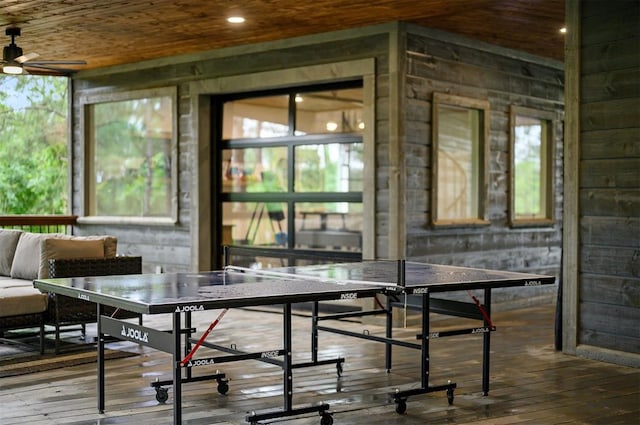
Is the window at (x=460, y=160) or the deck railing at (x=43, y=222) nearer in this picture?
the window at (x=460, y=160)

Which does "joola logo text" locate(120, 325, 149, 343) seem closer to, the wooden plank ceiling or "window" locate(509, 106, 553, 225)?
the wooden plank ceiling

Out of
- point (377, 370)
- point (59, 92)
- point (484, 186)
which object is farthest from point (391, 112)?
point (59, 92)

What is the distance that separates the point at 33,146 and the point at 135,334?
11158mm

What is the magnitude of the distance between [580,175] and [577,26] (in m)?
1.07

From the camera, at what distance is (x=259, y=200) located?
29.2ft

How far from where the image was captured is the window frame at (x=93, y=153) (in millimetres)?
9469

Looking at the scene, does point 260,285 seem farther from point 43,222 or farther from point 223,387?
point 43,222

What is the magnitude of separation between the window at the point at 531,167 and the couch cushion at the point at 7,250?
4.89 meters

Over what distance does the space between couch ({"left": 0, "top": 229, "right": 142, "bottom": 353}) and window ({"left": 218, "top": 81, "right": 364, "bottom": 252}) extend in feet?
6.96

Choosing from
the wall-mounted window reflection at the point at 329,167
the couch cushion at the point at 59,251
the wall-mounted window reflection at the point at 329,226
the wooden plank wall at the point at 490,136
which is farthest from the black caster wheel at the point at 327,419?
the wall-mounted window reflection at the point at 329,167

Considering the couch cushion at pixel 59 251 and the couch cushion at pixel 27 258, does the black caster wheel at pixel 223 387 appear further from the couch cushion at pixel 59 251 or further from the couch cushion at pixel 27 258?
the couch cushion at pixel 27 258

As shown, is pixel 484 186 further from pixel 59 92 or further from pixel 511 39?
pixel 59 92

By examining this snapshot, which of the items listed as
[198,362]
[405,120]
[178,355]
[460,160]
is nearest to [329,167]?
[405,120]

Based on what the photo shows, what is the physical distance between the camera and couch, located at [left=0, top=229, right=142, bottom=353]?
6.07 meters
